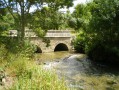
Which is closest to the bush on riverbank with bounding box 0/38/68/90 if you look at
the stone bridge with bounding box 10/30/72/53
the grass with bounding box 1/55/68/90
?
the grass with bounding box 1/55/68/90

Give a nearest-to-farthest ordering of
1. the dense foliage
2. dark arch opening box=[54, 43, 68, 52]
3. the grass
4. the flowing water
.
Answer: the grass < the flowing water < the dense foliage < dark arch opening box=[54, 43, 68, 52]

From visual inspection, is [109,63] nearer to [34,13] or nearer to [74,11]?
[34,13]

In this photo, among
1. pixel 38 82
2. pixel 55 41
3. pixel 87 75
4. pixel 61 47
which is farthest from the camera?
pixel 61 47

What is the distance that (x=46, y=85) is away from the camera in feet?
25.2

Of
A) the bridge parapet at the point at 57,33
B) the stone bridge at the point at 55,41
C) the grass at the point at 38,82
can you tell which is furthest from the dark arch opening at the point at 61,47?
the grass at the point at 38,82

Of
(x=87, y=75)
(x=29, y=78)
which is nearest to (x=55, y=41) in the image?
(x=87, y=75)

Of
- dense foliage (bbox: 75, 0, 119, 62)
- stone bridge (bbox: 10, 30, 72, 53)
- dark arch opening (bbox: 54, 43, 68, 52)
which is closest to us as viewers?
dense foliage (bbox: 75, 0, 119, 62)

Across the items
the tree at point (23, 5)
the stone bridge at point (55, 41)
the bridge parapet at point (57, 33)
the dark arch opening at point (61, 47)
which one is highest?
the tree at point (23, 5)

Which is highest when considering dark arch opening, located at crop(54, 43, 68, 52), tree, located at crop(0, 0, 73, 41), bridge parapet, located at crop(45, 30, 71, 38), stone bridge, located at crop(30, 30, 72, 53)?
tree, located at crop(0, 0, 73, 41)

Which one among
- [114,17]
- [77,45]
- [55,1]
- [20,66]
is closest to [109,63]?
[114,17]

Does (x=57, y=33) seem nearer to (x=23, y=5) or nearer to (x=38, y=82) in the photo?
(x=23, y=5)

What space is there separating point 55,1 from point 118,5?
23.3 feet

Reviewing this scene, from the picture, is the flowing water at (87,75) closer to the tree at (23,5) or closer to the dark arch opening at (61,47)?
the tree at (23,5)

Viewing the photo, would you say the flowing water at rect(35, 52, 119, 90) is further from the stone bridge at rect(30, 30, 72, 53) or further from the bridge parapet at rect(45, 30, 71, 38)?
the bridge parapet at rect(45, 30, 71, 38)
